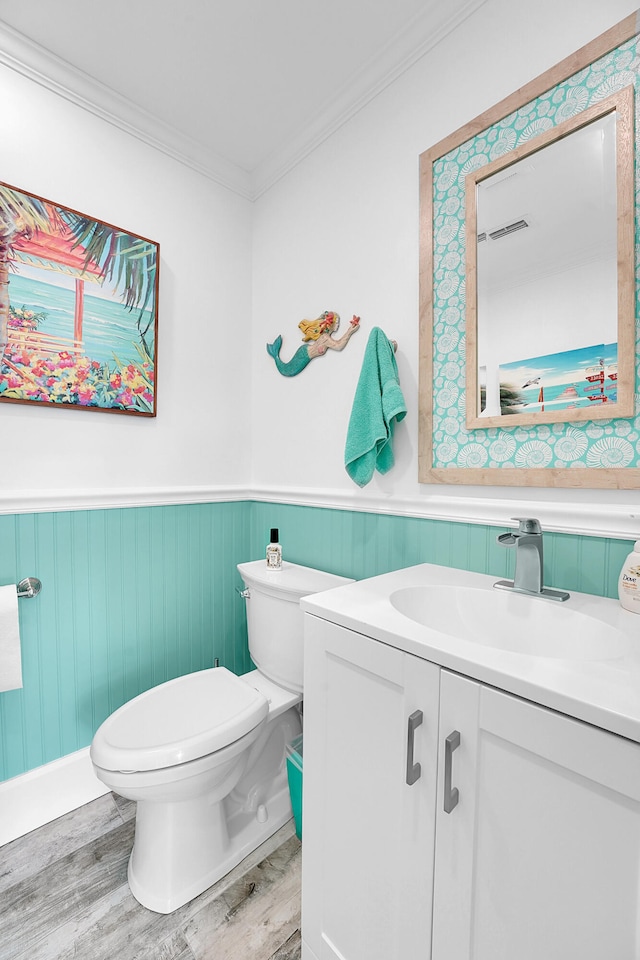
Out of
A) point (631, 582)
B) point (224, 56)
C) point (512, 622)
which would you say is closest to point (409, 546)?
point (512, 622)

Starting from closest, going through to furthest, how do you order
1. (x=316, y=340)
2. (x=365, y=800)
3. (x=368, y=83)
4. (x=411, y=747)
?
(x=411, y=747) < (x=365, y=800) < (x=368, y=83) < (x=316, y=340)

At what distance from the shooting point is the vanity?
1.83 feet

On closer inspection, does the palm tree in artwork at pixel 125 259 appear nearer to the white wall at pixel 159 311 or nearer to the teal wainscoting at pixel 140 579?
the white wall at pixel 159 311

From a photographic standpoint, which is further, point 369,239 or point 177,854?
point 369,239

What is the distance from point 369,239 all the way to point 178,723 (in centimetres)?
165

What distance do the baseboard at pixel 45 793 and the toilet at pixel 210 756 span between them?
0.40 meters

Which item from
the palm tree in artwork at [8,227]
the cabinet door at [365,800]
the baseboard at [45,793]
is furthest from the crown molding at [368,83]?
the baseboard at [45,793]

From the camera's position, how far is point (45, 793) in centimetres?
147

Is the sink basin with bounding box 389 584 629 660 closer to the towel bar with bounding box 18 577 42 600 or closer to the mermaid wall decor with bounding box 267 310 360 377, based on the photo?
the mermaid wall decor with bounding box 267 310 360 377

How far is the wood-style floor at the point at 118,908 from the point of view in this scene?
1.06m

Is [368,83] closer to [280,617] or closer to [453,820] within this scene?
[280,617]

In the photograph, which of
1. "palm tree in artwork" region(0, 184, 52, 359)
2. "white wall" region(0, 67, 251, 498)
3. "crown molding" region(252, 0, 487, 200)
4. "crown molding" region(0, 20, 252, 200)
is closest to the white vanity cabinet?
"white wall" region(0, 67, 251, 498)

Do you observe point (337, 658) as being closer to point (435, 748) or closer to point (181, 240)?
point (435, 748)

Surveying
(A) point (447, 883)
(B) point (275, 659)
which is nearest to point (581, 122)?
(A) point (447, 883)
